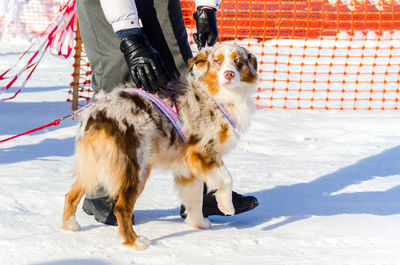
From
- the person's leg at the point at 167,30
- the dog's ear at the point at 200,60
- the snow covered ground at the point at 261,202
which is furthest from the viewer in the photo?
the person's leg at the point at 167,30

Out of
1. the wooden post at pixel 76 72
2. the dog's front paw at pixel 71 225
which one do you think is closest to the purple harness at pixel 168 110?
the dog's front paw at pixel 71 225

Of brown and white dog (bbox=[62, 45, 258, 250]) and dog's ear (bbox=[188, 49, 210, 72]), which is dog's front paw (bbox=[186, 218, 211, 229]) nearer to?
brown and white dog (bbox=[62, 45, 258, 250])

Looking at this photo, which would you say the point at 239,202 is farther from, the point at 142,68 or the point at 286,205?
the point at 142,68

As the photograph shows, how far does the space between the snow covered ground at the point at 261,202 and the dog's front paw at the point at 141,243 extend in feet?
0.15

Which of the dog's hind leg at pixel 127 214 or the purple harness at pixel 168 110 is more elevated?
the purple harness at pixel 168 110

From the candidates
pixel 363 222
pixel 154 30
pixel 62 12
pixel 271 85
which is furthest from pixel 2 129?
pixel 271 85

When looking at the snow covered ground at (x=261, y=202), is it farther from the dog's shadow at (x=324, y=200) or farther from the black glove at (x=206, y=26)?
the black glove at (x=206, y=26)

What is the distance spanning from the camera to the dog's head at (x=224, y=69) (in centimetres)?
305

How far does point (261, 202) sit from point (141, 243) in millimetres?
1355

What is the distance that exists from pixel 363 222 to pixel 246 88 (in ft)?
3.79

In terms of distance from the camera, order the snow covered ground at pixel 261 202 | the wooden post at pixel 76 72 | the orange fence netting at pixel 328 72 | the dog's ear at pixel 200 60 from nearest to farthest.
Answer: the snow covered ground at pixel 261 202 < the dog's ear at pixel 200 60 < the wooden post at pixel 76 72 < the orange fence netting at pixel 328 72

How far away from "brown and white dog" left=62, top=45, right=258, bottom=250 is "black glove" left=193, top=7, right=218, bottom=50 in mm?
422

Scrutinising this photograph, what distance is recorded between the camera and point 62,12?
17.2 ft

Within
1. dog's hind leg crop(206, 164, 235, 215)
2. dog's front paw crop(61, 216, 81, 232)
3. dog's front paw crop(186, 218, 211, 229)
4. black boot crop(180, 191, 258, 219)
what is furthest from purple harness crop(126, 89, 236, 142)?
dog's front paw crop(61, 216, 81, 232)
